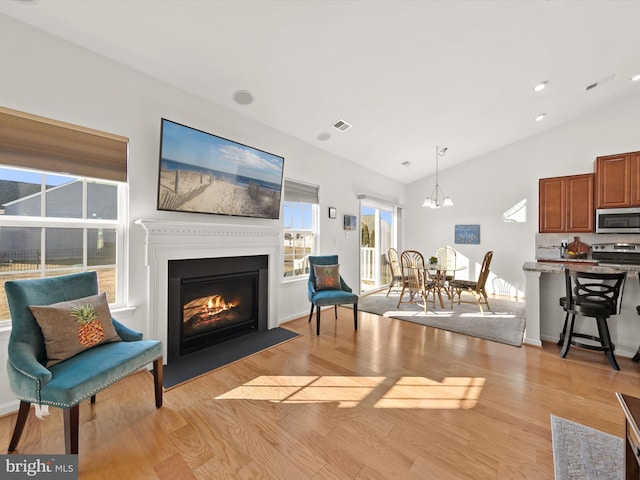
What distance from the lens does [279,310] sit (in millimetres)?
3873

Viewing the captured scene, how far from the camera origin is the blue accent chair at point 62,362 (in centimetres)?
144

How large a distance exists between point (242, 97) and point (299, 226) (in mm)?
1944

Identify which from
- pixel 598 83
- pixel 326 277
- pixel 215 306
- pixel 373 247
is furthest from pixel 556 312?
pixel 215 306

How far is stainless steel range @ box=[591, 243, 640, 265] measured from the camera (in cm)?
405

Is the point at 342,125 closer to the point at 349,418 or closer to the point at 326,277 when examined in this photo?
the point at 326,277

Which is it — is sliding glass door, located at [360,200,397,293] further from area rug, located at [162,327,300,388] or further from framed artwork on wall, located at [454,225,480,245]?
area rug, located at [162,327,300,388]

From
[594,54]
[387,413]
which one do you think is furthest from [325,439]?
[594,54]

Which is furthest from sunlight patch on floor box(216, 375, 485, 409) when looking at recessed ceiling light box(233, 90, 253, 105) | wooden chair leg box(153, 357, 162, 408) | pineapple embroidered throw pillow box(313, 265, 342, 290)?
recessed ceiling light box(233, 90, 253, 105)

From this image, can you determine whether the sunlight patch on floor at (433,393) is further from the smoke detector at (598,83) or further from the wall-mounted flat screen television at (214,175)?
the smoke detector at (598,83)

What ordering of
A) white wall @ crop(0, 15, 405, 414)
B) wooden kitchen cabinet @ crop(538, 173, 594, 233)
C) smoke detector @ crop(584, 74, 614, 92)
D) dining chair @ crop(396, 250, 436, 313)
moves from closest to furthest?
white wall @ crop(0, 15, 405, 414) < smoke detector @ crop(584, 74, 614, 92) < wooden kitchen cabinet @ crop(538, 173, 594, 233) < dining chair @ crop(396, 250, 436, 313)

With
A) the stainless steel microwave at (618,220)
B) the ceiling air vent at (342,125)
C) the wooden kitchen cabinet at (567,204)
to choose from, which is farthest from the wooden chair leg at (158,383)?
the stainless steel microwave at (618,220)

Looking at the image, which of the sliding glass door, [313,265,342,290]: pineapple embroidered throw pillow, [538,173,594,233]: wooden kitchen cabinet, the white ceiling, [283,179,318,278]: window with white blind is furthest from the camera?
the sliding glass door

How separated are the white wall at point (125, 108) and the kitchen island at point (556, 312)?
3108 mm

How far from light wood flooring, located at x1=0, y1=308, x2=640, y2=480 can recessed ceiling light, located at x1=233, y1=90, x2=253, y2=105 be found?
2.84 meters
